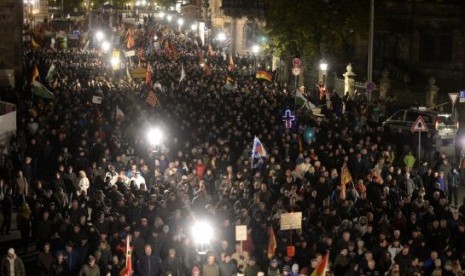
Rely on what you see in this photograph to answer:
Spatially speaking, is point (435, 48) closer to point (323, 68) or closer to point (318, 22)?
point (318, 22)

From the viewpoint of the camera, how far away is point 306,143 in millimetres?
27547

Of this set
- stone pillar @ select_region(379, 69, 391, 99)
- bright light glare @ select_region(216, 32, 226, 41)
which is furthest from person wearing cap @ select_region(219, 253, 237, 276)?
bright light glare @ select_region(216, 32, 226, 41)

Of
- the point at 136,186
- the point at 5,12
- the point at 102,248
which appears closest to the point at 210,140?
the point at 136,186

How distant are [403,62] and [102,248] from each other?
129 ft

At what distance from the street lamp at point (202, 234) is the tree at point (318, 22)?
3159 centimetres

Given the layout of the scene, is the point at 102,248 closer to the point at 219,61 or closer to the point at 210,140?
the point at 210,140

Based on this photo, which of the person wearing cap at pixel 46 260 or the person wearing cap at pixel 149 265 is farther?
the person wearing cap at pixel 149 265

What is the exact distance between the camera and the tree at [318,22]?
47.9m

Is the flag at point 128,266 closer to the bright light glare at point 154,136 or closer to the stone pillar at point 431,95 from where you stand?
the bright light glare at point 154,136

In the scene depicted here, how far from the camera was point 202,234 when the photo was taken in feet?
55.9

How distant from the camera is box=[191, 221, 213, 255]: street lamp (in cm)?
1698

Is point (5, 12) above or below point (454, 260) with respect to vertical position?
above

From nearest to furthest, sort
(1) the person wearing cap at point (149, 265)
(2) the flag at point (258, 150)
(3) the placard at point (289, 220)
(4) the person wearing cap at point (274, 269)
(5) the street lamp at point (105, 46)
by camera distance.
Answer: (4) the person wearing cap at point (274, 269)
(1) the person wearing cap at point (149, 265)
(3) the placard at point (289, 220)
(2) the flag at point (258, 150)
(5) the street lamp at point (105, 46)

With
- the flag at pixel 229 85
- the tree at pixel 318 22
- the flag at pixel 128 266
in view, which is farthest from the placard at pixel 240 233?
the tree at pixel 318 22
